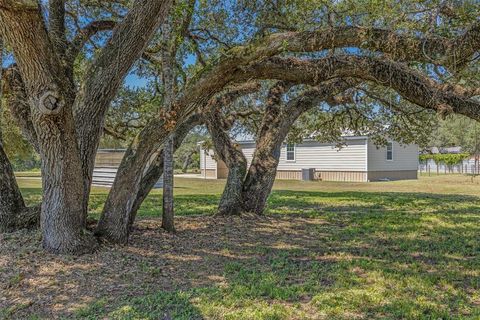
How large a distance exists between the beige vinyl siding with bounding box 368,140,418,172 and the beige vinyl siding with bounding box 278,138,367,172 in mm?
621

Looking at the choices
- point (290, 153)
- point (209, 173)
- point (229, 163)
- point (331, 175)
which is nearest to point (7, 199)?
point (229, 163)

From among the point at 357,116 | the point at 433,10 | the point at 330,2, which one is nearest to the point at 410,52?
the point at 433,10

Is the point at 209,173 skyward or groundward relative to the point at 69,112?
groundward

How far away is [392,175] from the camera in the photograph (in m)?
24.2

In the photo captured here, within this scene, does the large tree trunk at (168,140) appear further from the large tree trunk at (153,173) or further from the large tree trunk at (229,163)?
the large tree trunk at (229,163)

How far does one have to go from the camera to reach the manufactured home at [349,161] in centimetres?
2245

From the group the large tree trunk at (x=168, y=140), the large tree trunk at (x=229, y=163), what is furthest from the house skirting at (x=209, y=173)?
the large tree trunk at (x=168, y=140)

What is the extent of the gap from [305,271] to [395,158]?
2156 cm

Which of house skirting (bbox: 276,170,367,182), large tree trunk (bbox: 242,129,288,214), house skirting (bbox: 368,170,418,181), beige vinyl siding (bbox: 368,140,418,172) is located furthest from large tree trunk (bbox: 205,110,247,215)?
house skirting (bbox: 368,170,418,181)

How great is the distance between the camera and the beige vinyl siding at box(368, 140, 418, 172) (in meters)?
22.7

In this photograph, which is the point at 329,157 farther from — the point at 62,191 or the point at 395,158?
the point at 62,191

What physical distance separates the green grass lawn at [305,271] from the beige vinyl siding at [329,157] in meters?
14.0

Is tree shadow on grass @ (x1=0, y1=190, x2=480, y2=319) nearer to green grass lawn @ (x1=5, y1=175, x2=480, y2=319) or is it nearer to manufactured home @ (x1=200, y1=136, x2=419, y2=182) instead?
green grass lawn @ (x1=5, y1=175, x2=480, y2=319)

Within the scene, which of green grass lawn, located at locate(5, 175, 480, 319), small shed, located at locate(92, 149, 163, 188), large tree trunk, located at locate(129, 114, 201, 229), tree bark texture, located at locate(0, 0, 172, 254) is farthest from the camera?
small shed, located at locate(92, 149, 163, 188)
